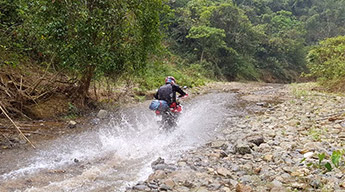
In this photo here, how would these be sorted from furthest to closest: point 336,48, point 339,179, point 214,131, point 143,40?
point 336,48, point 143,40, point 214,131, point 339,179

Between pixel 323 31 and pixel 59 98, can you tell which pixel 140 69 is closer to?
pixel 59 98

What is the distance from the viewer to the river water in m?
5.00

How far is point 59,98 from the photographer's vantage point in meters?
10.8

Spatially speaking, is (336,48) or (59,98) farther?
(336,48)

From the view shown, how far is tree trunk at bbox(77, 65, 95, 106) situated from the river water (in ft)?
5.22

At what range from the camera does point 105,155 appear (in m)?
6.82

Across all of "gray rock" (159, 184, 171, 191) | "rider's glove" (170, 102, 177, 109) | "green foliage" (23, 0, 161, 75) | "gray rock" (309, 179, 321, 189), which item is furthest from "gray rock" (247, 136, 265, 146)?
"green foliage" (23, 0, 161, 75)

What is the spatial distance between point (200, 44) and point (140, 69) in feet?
82.9

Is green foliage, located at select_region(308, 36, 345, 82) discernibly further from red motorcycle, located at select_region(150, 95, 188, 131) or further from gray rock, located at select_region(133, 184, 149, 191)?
gray rock, located at select_region(133, 184, 149, 191)

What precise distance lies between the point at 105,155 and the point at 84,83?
5216 millimetres

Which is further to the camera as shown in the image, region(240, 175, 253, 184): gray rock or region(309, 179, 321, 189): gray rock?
region(240, 175, 253, 184): gray rock

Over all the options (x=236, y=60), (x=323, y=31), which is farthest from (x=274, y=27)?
(x=236, y=60)

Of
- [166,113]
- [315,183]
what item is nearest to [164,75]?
[166,113]

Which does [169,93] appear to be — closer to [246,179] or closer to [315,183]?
[246,179]
